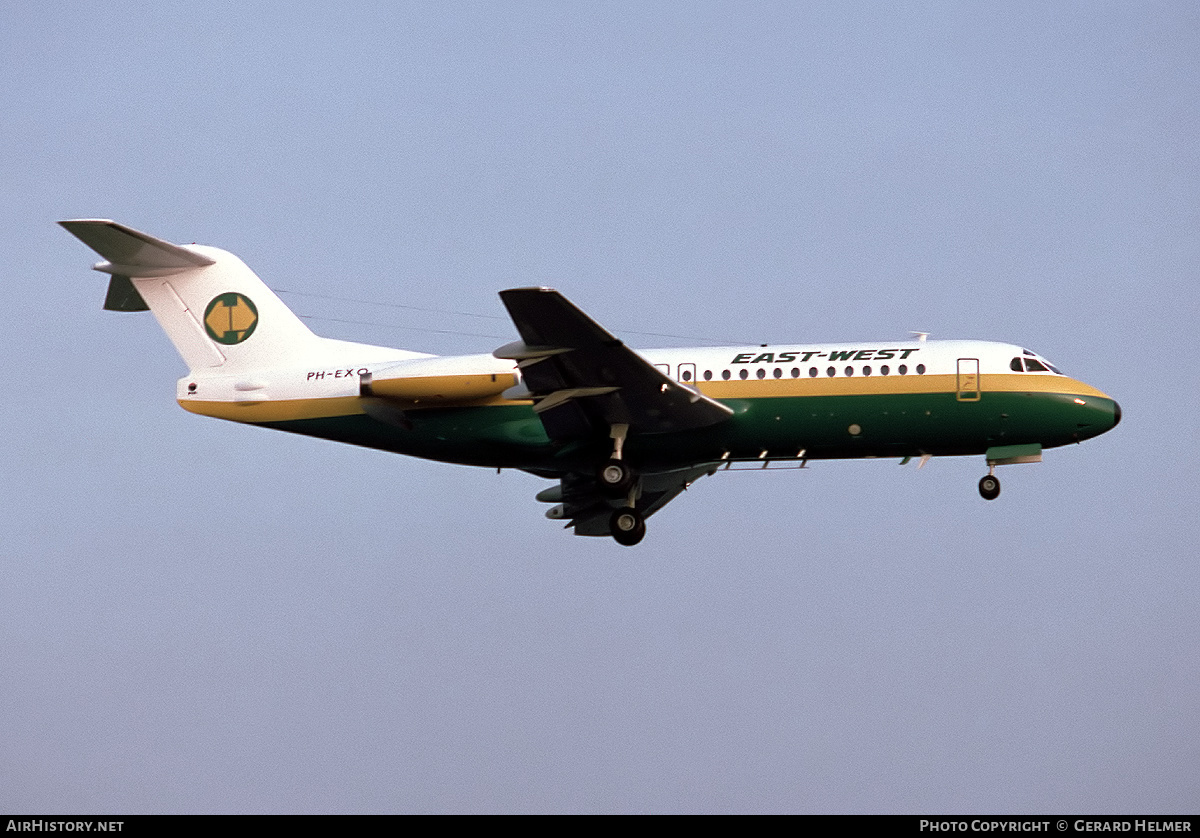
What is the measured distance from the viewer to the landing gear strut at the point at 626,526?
28.1m

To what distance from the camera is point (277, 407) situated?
27.9 meters

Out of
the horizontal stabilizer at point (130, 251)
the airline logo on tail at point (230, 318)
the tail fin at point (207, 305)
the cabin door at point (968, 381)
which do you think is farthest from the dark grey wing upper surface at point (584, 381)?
the horizontal stabilizer at point (130, 251)

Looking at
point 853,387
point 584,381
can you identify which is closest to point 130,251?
point 584,381

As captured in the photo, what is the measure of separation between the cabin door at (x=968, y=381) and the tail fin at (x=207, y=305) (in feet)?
40.6

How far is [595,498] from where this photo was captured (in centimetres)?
3088

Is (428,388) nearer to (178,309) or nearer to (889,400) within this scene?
(178,309)

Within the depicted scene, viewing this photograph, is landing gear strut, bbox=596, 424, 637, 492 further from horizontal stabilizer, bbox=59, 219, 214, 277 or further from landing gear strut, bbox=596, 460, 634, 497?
horizontal stabilizer, bbox=59, 219, 214, 277

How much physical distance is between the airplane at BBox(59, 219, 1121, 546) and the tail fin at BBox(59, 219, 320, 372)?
1.7 inches

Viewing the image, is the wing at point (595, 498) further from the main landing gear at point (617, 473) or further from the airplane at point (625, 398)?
the main landing gear at point (617, 473)

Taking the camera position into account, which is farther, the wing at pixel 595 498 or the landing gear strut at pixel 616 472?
the wing at pixel 595 498

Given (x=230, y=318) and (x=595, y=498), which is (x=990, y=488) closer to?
(x=595, y=498)

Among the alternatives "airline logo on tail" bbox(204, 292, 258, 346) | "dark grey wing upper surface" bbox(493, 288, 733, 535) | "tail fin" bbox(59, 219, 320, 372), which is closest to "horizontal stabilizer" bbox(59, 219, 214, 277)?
"tail fin" bbox(59, 219, 320, 372)

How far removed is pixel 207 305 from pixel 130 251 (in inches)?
70.7
